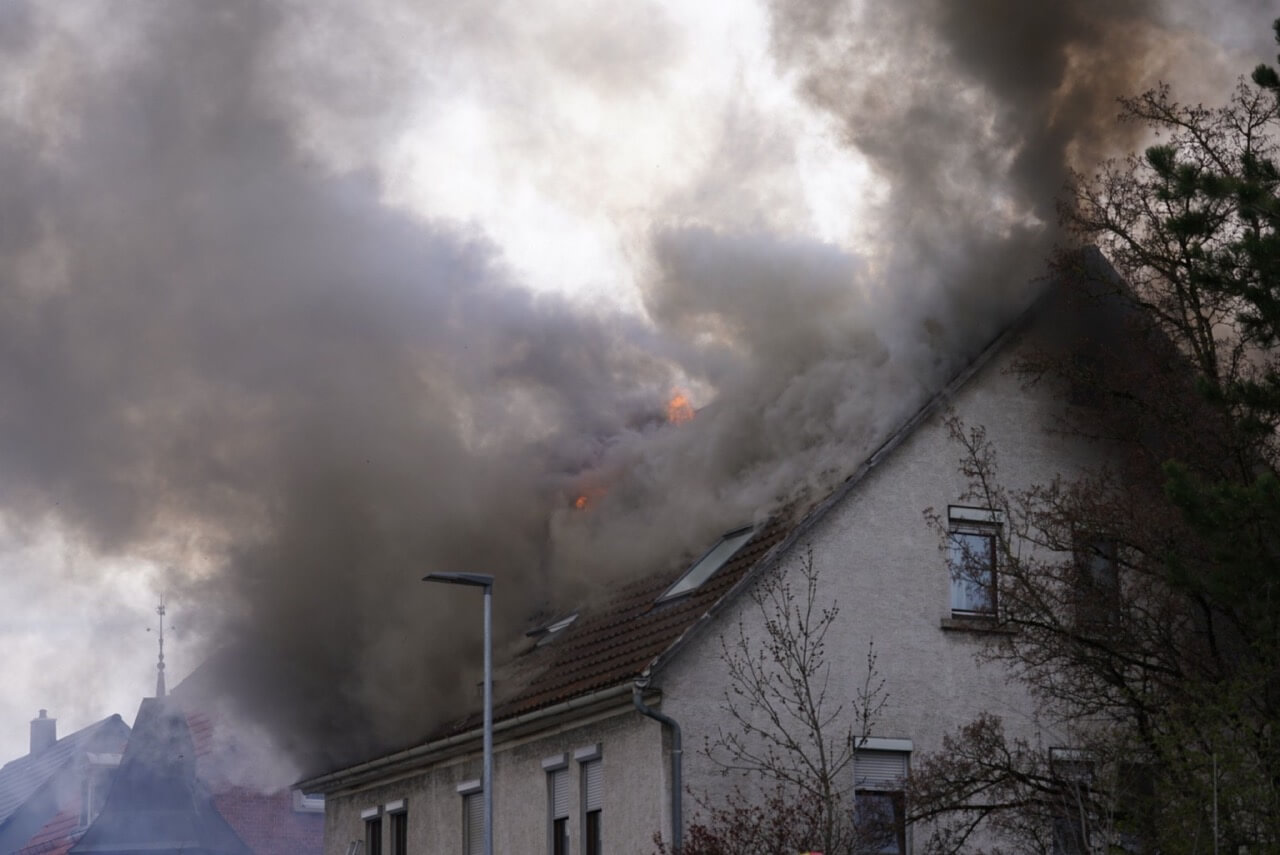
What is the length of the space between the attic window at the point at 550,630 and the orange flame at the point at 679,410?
11.7 feet

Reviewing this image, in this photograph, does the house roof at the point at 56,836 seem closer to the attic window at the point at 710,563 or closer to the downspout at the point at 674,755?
the attic window at the point at 710,563

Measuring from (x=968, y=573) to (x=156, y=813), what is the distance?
33374mm

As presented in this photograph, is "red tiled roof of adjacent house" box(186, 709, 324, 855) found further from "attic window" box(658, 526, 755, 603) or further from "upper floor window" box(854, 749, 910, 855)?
"upper floor window" box(854, 749, 910, 855)

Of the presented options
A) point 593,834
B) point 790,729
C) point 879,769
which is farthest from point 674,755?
point 879,769

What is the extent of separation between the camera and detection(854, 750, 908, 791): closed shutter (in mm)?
22500

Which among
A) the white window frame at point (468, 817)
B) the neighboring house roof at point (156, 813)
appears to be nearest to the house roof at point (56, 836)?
the neighboring house roof at point (156, 813)

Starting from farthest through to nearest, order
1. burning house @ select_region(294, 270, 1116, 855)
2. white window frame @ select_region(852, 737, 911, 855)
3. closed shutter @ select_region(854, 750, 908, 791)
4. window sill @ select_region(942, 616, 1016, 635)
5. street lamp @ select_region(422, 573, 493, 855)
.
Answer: window sill @ select_region(942, 616, 1016, 635)
closed shutter @ select_region(854, 750, 908, 791)
white window frame @ select_region(852, 737, 911, 855)
street lamp @ select_region(422, 573, 493, 855)
burning house @ select_region(294, 270, 1116, 855)

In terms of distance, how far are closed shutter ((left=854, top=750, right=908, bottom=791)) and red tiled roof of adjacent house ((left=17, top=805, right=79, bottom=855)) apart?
32.9 metres

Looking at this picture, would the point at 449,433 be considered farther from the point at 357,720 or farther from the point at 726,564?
the point at 726,564

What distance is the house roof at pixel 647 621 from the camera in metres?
22.3

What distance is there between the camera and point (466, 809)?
1047 inches

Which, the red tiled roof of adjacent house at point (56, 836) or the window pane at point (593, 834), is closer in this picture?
the window pane at point (593, 834)

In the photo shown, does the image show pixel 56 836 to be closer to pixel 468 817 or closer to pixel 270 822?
pixel 270 822

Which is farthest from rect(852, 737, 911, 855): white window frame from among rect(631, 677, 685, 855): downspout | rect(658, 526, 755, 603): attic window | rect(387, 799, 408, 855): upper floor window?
rect(387, 799, 408, 855): upper floor window
